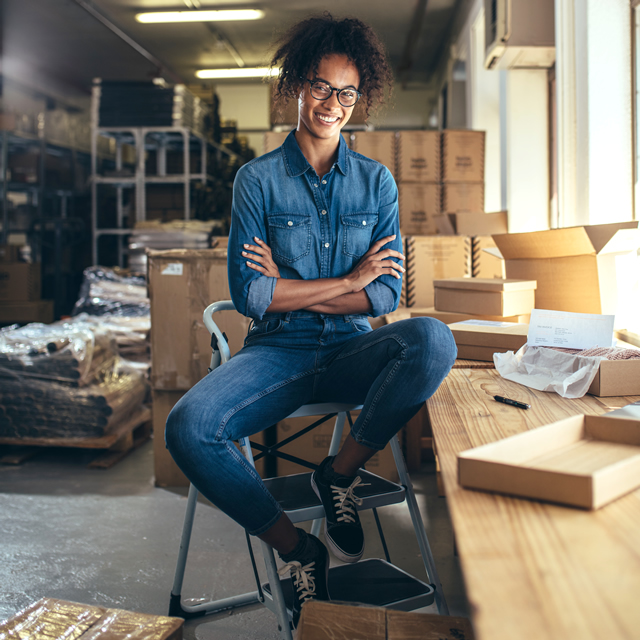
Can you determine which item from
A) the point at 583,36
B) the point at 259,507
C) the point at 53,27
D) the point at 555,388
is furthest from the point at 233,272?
the point at 53,27

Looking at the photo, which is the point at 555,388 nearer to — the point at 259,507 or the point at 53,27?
the point at 259,507

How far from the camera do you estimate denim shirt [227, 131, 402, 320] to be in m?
1.52

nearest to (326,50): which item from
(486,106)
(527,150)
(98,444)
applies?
(98,444)

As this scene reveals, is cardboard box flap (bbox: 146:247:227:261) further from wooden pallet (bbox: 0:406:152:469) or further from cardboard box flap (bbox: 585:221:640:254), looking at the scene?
cardboard box flap (bbox: 585:221:640:254)

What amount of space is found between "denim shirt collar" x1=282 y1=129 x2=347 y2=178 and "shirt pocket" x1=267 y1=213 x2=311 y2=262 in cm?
12

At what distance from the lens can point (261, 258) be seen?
1488 millimetres

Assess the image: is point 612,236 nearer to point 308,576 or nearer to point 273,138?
A: point 308,576

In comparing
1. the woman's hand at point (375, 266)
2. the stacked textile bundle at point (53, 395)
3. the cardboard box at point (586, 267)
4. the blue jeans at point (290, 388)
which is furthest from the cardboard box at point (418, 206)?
the blue jeans at point (290, 388)

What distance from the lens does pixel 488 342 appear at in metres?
1.54

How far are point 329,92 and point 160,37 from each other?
675 cm

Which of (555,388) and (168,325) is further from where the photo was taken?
(168,325)

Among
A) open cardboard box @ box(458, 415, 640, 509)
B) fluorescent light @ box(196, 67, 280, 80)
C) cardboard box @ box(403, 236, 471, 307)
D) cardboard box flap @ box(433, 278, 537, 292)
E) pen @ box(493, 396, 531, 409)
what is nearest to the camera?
open cardboard box @ box(458, 415, 640, 509)

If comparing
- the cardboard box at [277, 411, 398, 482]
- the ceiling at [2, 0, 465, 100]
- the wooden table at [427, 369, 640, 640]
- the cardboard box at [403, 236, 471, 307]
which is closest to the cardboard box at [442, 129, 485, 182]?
the cardboard box at [403, 236, 471, 307]

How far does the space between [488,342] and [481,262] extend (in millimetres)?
1587
